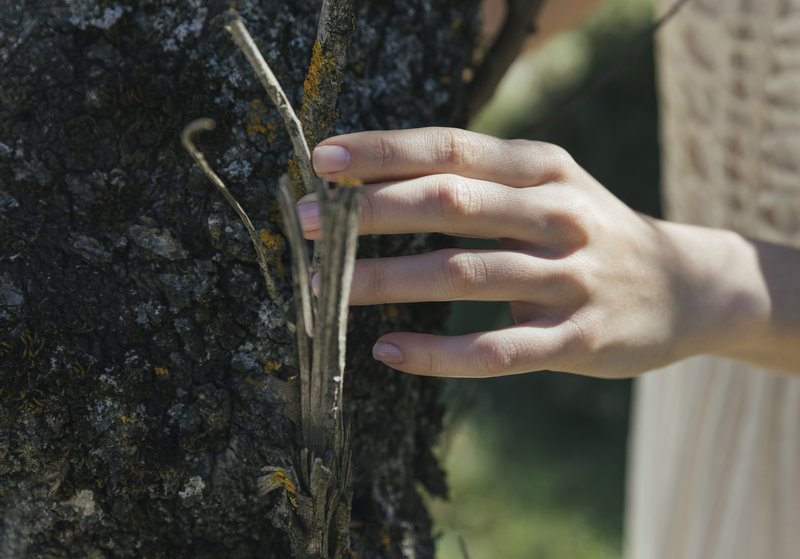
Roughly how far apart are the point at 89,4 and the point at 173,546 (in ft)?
1.63

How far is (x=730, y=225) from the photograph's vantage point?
169cm

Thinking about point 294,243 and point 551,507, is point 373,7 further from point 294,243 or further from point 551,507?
point 551,507

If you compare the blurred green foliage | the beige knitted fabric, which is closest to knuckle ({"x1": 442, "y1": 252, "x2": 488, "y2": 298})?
the beige knitted fabric

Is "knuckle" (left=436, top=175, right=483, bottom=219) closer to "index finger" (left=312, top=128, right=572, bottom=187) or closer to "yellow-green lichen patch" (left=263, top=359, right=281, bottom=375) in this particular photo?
"index finger" (left=312, top=128, right=572, bottom=187)

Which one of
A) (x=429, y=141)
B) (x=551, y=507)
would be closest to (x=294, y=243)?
(x=429, y=141)

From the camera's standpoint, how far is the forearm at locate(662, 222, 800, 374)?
90cm

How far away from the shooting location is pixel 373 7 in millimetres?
844

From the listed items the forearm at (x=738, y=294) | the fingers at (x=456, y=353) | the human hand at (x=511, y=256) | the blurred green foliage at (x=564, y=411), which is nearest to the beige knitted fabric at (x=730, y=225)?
the forearm at (x=738, y=294)

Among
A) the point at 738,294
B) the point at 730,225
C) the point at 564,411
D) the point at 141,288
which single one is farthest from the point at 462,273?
the point at 564,411

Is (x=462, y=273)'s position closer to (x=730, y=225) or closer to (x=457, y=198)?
(x=457, y=198)

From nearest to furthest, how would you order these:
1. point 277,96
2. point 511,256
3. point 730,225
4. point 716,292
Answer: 1. point 277,96
2. point 511,256
3. point 716,292
4. point 730,225

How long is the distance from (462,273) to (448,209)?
0.06 m

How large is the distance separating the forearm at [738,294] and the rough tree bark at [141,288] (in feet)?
1.47

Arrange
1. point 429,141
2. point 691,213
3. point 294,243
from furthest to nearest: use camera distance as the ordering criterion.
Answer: point 691,213, point 429,141, point 294,243
